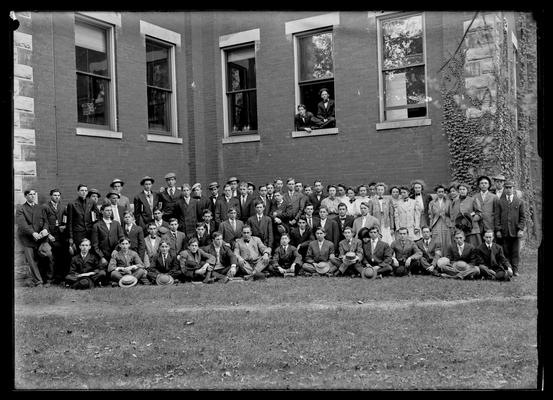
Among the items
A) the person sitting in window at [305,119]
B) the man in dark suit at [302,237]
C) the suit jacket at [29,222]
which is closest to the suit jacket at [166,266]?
the suit jacket at [29,222]

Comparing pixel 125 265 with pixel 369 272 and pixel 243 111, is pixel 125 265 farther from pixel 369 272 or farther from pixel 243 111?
pixel 243 111

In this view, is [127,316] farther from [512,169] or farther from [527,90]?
[527,90]

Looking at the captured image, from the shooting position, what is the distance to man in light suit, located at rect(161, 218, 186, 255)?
36.7 feet

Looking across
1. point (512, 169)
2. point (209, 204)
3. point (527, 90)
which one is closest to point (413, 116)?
point (512, 169)

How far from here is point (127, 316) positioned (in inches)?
301

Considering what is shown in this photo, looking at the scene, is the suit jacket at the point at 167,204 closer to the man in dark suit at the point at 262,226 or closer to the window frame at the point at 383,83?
the man in dark suit at the point at 262,226

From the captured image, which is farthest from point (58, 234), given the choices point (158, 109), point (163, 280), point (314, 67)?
point (314, 67)

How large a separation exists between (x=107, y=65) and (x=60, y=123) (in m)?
2.23

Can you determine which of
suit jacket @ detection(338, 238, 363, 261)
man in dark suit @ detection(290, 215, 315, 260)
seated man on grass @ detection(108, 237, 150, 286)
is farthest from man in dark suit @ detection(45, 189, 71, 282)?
suit jacket @ detection(338, 238, 363, 261)

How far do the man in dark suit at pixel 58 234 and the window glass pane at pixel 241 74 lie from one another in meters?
6.41

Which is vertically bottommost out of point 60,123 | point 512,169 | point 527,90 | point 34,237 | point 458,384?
point 458,384

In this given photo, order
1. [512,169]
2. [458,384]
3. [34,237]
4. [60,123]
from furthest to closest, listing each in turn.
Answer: [512,169] → [60,123] → [34,237] → [458,384]

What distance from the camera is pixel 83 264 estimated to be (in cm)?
1022

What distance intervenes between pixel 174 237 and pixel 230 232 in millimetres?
1192
